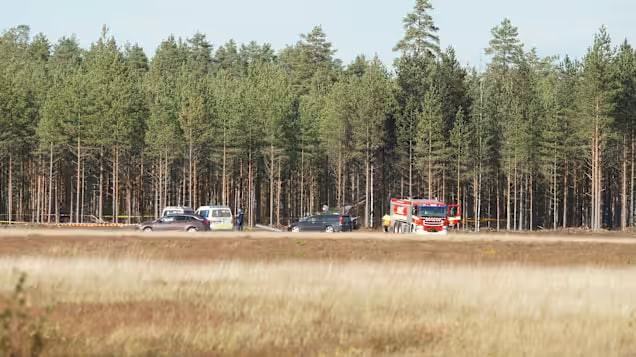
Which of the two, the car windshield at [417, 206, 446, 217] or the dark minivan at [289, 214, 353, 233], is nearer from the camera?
the car windshield at [417, 206, 446, 217]

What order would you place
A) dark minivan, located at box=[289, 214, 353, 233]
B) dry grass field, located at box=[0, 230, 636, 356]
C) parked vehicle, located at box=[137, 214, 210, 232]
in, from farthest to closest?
dark minivan, located at box=[289, 214, 353, 233] → parked vehicle, located at box=[137, 214, 210, 232] → dry grass field, located at box=[0, 230, 636, 356]

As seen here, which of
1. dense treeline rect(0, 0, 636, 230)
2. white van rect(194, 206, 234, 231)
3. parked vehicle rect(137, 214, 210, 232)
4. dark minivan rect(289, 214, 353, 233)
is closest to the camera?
parked vehicle rect(137, 214, 210, 232)

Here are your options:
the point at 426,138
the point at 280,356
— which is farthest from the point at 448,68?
the point at 280,356

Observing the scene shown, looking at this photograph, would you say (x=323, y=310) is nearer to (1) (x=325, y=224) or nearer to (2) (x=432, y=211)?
(2) (x=432, y=211)

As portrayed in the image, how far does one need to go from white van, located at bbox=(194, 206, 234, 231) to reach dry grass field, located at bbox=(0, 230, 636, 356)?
24.1 metres

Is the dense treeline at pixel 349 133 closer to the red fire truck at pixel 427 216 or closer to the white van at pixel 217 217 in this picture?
the red fire truck at pixel 427 216

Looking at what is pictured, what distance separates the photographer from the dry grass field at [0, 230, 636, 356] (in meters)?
13.9

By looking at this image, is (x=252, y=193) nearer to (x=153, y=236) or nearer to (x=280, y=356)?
(x=153, y=236)

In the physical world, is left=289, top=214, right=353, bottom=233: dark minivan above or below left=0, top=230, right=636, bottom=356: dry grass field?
above

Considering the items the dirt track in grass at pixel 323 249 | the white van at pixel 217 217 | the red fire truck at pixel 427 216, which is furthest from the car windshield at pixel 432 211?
the white van at pixel 217 217

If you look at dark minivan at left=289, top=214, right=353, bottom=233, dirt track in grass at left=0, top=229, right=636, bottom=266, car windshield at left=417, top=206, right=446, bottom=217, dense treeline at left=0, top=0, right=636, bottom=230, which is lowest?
dirt track in grass at left=0, top=229, right=636, bottom=266

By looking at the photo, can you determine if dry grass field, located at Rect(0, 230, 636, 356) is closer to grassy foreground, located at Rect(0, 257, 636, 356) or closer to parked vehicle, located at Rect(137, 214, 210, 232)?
grassy foreground, located at Rect(0, 257, 636, 356)

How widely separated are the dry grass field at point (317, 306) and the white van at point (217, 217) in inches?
950

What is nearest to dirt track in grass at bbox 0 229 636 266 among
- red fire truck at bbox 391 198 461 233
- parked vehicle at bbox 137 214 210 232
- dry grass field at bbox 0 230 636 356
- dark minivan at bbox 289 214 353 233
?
dry grass field at bbox 0 230 636 356
